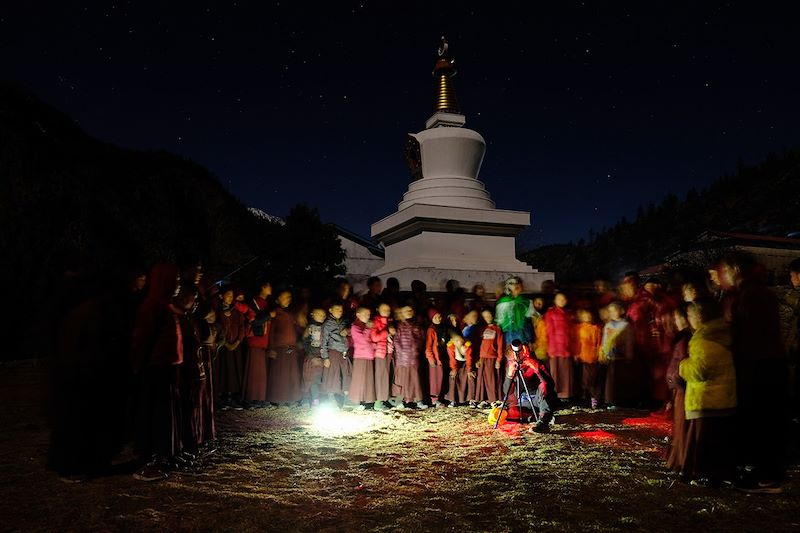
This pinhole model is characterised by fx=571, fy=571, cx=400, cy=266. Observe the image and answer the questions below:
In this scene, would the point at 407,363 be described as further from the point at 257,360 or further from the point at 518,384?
the point at 257,360

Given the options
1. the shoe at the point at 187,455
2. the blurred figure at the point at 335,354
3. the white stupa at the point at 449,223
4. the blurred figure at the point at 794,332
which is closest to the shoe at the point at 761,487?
the blurred figure at the point at 794,332

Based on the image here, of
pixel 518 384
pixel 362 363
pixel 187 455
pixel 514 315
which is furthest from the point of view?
pixel 362 363

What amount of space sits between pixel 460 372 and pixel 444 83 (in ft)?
35.6

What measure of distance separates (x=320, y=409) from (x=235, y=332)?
5.65 feet

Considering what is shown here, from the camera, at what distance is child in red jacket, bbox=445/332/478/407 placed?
862 cm

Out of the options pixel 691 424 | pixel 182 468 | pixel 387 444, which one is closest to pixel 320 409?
pixel 387 444

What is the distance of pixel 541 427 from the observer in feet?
21.0

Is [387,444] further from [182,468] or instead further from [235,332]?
[235,332]

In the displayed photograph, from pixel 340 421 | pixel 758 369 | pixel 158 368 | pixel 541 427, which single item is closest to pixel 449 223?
pixel 340 421

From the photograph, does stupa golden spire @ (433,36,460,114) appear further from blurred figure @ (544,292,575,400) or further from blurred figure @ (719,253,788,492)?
blurred figure @ (719,253,788,492)

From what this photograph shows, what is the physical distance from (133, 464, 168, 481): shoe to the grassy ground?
67 millimetres

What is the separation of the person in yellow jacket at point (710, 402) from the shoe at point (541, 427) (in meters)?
2.02

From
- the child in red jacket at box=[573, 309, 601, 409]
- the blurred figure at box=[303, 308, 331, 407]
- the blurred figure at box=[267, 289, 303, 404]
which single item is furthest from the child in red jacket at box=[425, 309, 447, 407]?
the child in red jacket at box=[573, 309, 601, 409]

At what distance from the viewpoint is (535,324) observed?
29.9 feet
